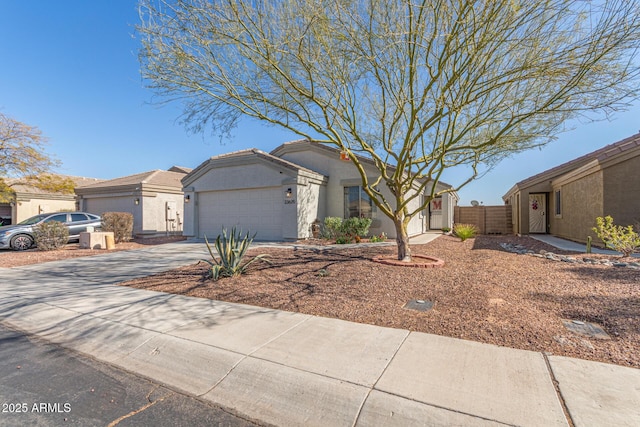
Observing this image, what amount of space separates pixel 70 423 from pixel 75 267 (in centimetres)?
801

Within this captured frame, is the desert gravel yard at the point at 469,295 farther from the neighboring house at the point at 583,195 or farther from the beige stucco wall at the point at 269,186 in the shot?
the beige stucco wall at the point at 269,186

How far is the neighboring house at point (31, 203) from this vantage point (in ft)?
74.7

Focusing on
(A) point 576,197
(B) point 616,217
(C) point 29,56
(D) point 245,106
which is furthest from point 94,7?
(A) point 576,197

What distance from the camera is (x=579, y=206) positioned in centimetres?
1245

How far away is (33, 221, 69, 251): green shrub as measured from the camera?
12.2m

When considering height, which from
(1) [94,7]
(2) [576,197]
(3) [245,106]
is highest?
(1) [94,7]

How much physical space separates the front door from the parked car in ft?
72.4

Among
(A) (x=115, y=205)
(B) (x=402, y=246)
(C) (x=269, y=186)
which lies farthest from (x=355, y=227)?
(A) (x=115, y=205)

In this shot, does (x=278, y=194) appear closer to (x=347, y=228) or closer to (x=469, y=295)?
(x=347, y=228)

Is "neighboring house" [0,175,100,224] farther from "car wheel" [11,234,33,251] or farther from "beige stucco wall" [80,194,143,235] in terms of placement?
"car wheel" [11,234,33,251]

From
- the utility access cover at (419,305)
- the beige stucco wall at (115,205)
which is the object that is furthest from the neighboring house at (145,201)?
the utility access cover at (419,305)

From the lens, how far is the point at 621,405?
2.46 m

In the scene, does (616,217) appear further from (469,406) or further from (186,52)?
(186,52)

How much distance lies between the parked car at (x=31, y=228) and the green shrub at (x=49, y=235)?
0.49 meters
